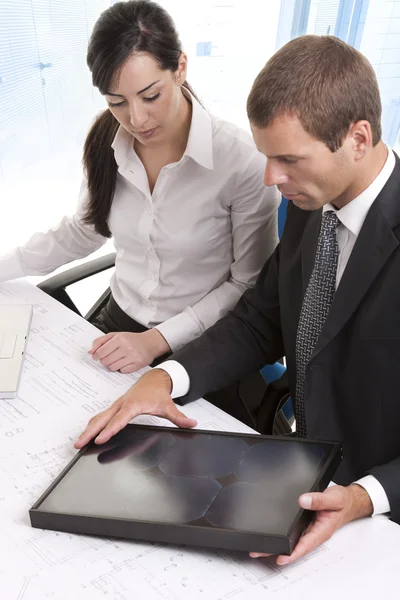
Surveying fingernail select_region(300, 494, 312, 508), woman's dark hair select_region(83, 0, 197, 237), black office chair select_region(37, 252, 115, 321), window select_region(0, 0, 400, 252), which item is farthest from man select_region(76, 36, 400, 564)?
window select_region(0, 0, 400, 252)

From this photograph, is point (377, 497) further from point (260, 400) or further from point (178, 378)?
point (260, 400)

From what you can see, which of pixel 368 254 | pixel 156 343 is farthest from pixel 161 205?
pixel 368 254

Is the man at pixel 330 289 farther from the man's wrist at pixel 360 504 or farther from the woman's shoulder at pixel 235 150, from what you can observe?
the woman's shoulder at pixel 235 150

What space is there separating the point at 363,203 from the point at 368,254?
0.31 feet

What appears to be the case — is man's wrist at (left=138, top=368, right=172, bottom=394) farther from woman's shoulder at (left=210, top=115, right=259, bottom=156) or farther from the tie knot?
woman's shoulder at (left=210, top=115, right=259, bottom=156)

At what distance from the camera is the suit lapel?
1026mm

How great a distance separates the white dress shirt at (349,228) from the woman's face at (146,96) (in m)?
0.43

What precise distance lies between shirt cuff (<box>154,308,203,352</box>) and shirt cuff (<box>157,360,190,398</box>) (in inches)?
10.1

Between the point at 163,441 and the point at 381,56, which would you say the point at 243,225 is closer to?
the point at 163,441

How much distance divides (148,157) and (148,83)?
27 cm

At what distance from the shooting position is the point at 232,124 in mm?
1480

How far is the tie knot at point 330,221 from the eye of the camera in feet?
3.64

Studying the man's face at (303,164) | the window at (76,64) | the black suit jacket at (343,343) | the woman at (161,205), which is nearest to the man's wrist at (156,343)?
the woman at (161,205)

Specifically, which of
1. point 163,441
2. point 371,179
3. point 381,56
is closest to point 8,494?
point 163,441
